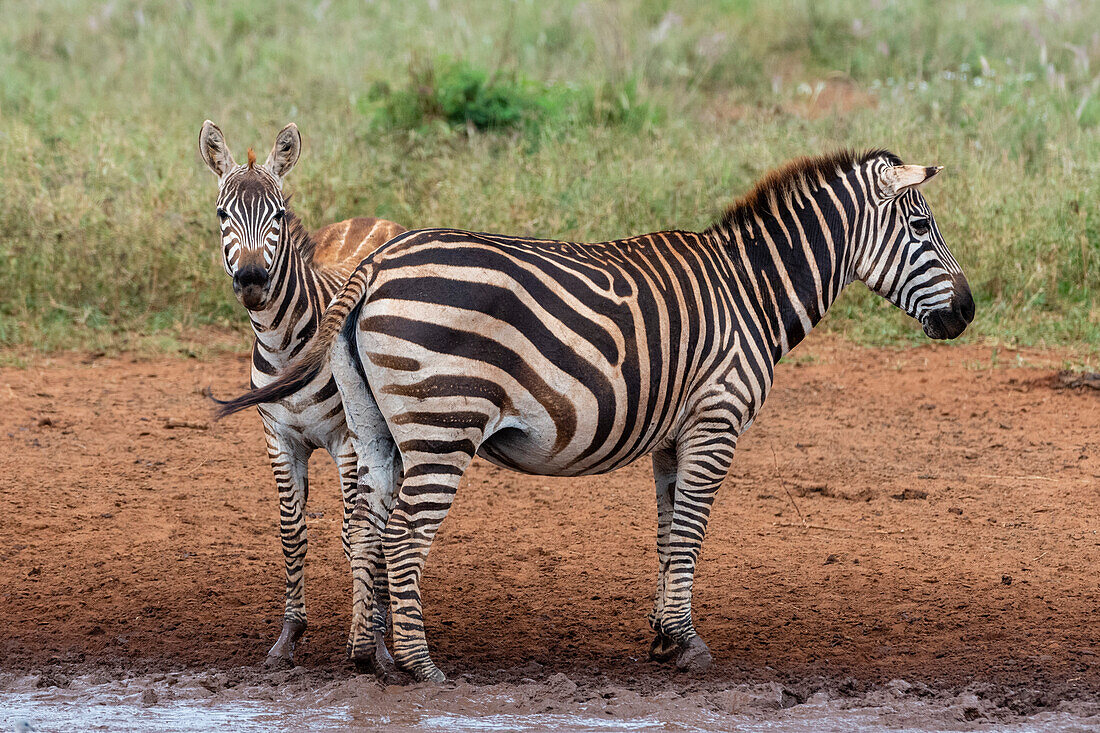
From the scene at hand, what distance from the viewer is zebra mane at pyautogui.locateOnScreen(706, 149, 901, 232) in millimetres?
5281

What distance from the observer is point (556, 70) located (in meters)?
14.0

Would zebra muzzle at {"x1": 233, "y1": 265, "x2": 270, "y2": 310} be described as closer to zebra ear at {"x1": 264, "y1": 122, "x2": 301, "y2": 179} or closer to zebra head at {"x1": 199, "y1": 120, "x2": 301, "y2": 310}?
zebra head at {"x1": 199, "y1": 120, "x2": 301, "y2": 310}

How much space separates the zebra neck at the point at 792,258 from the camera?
5156 mm

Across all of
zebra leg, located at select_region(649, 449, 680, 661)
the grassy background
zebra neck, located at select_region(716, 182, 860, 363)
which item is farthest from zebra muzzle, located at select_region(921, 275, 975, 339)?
the grassy background

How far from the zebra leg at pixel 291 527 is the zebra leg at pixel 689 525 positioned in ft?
5.33

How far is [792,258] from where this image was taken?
17.1 feet

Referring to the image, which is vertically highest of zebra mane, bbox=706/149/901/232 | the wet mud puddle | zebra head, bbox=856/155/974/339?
zebra mane, bbox=706/149/901/232

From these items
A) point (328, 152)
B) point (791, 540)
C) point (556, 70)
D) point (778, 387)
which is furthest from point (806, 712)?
point (556, 70)

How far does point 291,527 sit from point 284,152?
1670 millimetres

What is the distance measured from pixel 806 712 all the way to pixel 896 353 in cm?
540

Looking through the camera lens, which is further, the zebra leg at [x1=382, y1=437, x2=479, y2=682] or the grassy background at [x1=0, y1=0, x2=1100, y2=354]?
the grassy background at [x1=0, y1=0, x2=1100, y2=354]

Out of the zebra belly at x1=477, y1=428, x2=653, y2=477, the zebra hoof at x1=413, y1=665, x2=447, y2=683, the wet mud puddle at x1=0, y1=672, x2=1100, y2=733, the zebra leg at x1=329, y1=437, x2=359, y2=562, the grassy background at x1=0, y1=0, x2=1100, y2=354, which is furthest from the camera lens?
the grassy background at x1=0, y1=0, x2=1100, y2=354

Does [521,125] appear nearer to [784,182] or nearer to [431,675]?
[784,182]

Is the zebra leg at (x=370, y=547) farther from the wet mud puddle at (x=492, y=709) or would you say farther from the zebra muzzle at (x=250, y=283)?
the zebra muzzle at (x=250, y=283)
